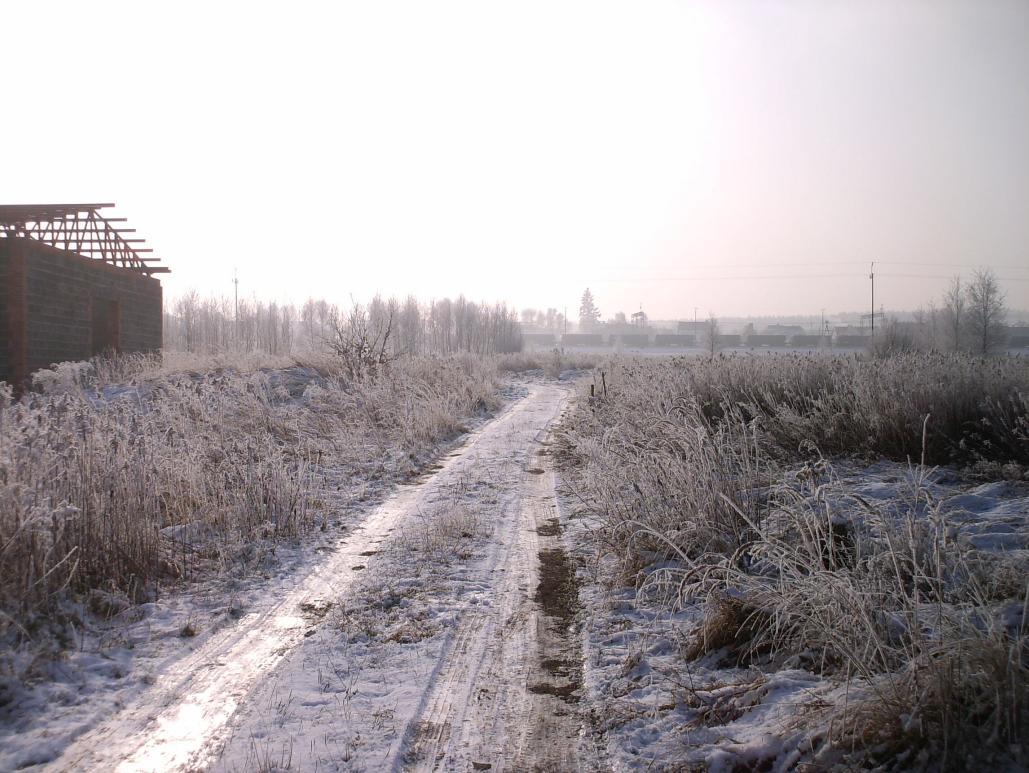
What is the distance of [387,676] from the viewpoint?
385 centimetres

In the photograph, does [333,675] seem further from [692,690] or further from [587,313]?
[587,313]

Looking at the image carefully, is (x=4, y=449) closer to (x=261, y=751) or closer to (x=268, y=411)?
(x=261, y=751)

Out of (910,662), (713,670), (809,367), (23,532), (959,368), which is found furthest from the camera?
(809,367)

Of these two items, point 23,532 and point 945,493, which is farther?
point 945,493

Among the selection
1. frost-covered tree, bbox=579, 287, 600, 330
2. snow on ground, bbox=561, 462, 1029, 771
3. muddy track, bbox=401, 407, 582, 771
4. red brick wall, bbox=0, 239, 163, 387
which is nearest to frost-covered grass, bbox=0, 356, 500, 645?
muddy track, bbox=401, 407, 582, 771

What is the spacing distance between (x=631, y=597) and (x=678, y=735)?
1.87 m

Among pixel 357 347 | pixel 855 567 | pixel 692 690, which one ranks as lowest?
pixel 692 690

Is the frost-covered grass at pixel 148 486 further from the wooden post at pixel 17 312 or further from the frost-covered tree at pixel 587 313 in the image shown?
the frost-covered tree at pixel 587 313

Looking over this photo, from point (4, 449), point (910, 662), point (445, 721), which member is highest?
point (4, 449)

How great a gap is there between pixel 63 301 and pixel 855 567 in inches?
827

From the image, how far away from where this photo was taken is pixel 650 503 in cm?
566

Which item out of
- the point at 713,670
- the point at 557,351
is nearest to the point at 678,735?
the point at 713,670

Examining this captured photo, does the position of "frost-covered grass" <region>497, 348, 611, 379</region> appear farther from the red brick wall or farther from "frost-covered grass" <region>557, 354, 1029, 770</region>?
"frost-covered grass" <region>557, 354, 1029, 770</region>

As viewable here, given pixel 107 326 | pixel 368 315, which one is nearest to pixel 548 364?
pixel 368 315
